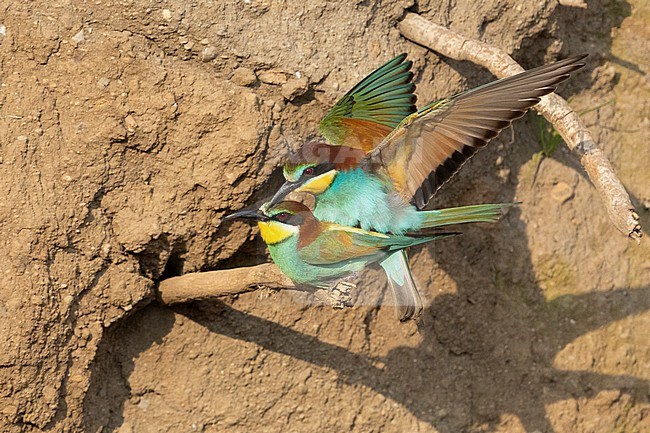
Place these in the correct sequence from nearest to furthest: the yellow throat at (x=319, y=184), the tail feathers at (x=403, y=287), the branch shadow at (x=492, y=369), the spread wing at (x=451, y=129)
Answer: the spread wing at (x=451, y=129) < the yellow throat at (x=319, y=184) < the tail feathers at (x=403, y=287) < the branch shadow at (x=492, y=369)

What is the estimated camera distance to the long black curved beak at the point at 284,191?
2.70 metres

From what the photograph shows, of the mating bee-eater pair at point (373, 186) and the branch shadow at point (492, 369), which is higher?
the mating bee-eater pair at point (373, 186)

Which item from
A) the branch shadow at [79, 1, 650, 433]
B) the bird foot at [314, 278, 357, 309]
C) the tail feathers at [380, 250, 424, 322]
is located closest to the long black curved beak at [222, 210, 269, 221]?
the bird foot at [314, 278, 357, 309]

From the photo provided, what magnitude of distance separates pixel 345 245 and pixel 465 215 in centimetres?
35

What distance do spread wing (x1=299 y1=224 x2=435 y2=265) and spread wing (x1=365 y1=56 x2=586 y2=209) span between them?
0.42ft

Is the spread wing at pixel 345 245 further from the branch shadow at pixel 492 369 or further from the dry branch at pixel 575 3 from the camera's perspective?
the dry branch at pixel 575 3

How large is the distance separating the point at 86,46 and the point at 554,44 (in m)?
1.59

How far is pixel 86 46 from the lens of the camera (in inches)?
108

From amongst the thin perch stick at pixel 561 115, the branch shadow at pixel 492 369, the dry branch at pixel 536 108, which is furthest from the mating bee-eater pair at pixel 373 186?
the branch shadow at pixel 492 369

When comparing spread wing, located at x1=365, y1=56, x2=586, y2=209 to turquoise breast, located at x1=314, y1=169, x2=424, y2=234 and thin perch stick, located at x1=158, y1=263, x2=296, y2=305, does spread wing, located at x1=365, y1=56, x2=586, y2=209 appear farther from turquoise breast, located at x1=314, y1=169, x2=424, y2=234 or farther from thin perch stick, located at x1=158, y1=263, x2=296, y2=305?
thin perch stick, located at x1=158, y1=263, x2=296, y2=305

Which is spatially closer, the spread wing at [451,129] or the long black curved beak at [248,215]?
the spread wing at [451,129]

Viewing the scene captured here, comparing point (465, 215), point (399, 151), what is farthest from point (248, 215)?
point (465, 215)

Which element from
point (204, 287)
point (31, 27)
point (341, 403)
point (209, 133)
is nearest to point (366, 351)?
point (341, 403)

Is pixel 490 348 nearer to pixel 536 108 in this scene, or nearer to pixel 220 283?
pixel 536 108
